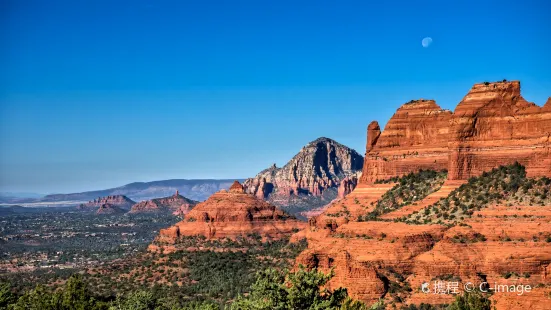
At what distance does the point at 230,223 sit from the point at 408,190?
38.7 meters

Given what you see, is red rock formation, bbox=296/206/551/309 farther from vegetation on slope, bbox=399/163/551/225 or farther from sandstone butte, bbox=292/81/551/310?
vegetation on slope, bbox=399/163/551/225

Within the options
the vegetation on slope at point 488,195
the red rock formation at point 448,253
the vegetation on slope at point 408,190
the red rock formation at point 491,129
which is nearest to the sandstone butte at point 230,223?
the vegetation on slope at point 408,190

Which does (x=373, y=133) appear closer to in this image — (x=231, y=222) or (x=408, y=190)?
(x=408, y=190)

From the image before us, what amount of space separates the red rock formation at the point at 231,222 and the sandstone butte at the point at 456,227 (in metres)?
26.4

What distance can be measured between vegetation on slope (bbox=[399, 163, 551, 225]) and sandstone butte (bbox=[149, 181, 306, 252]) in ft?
154

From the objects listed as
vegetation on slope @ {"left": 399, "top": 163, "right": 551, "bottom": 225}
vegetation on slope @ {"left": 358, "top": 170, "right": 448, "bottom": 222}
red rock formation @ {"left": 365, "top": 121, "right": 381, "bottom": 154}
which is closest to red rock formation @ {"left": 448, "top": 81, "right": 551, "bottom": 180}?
vegetation on slope @ {"left": 399, "top": 163, "right": 551, "bottom": 225}

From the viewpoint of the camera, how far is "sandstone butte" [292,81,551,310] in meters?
62.3

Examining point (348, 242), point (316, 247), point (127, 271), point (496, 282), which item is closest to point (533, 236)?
point (496, 282)

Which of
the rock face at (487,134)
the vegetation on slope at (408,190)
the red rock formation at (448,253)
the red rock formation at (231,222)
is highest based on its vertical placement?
the rock face at (487,134)

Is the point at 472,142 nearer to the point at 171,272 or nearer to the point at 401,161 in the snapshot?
the point at 401,161

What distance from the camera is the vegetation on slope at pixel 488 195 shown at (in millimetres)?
69750

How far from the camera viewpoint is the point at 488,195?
240ft

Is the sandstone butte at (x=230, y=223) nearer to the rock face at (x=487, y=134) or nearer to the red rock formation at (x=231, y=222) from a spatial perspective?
the red rock formation at (x=231, y=222)

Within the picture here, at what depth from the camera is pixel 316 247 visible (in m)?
77.9
